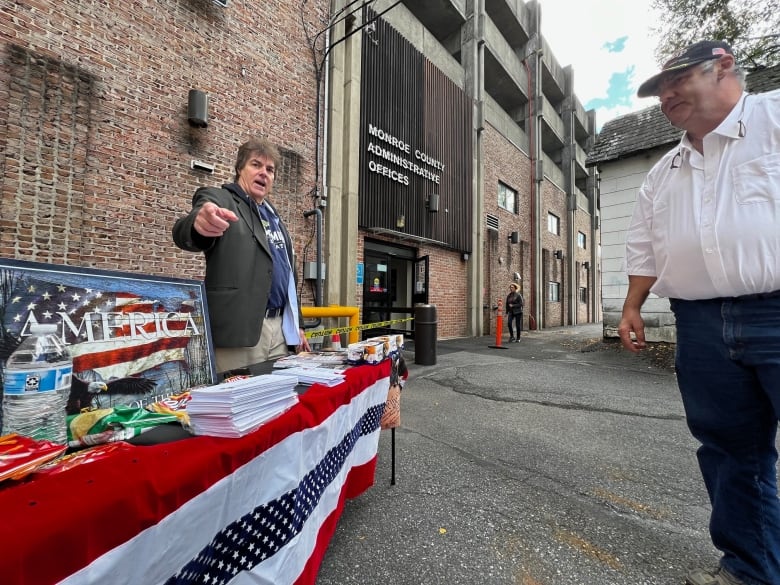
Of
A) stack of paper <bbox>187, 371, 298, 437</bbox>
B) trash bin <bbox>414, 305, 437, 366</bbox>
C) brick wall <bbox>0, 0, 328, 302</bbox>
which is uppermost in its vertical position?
brick wall <bbox>0, 0, 328, 302</bbox>

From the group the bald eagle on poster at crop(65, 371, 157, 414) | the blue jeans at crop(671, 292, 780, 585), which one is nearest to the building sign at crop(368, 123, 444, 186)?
the bald eagle on poster at crop(65, 371, 157, 414)

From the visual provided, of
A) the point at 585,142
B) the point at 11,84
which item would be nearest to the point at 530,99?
the point at 585,142

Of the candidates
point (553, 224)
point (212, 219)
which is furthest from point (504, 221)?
point (212, 219)

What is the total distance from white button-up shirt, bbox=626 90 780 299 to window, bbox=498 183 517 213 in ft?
40.4

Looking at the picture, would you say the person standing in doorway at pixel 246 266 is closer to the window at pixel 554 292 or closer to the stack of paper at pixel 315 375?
the stack of paper at pixel 315 375

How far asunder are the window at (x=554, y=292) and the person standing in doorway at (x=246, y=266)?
16.6m

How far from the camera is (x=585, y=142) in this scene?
22.8 m

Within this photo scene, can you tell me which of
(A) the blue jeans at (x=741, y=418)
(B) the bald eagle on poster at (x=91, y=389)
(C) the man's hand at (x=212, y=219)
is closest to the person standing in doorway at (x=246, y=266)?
(C) the man's hand at (x=212, y=219)

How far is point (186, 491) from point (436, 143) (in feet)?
34.3

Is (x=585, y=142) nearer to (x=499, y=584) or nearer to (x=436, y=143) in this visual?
(x=436, y=143)

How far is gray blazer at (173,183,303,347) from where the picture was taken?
181 centimetres

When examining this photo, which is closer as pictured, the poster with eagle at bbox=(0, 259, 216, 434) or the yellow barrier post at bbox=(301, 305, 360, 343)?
the poster with eagle at bbox=(0, 259, 216, 434)

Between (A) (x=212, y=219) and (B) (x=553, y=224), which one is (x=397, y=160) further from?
(B) (x=553, y=224)

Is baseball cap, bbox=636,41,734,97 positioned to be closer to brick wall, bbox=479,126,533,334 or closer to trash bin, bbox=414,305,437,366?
trash bin, bbox=414,305,437,366
